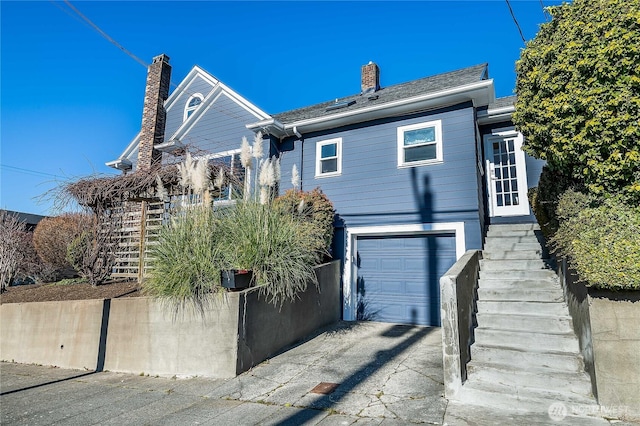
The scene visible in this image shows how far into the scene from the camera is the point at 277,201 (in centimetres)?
631

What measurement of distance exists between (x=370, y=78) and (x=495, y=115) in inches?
176

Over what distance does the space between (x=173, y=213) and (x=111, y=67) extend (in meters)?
8.87

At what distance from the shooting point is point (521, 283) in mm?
5105

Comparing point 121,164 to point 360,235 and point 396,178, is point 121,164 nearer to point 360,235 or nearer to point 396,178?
point 360,235

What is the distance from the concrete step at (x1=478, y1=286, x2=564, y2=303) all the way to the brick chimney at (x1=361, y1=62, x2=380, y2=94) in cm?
811

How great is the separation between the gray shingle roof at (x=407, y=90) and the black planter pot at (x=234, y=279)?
5.57m

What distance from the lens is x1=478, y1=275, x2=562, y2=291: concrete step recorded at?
4.86m

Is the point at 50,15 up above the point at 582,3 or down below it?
above

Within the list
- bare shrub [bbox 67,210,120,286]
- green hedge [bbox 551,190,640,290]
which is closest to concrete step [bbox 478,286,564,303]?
green hedge [bbox 551,190,640,290]

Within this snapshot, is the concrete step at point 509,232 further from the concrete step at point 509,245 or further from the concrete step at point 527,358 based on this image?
the concrete step at point 527,358

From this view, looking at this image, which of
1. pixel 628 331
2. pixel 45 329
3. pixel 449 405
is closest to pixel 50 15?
pixel 45 329

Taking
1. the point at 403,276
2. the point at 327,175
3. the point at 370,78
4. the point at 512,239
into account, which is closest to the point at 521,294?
the point at 512,239

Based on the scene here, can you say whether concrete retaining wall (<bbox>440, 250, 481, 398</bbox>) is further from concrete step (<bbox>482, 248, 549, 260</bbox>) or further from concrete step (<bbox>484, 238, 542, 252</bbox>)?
concrete step (<bbox>484, 238, 542, 252</bbox>)

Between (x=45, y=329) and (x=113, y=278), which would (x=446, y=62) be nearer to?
(x=113, y=278)
